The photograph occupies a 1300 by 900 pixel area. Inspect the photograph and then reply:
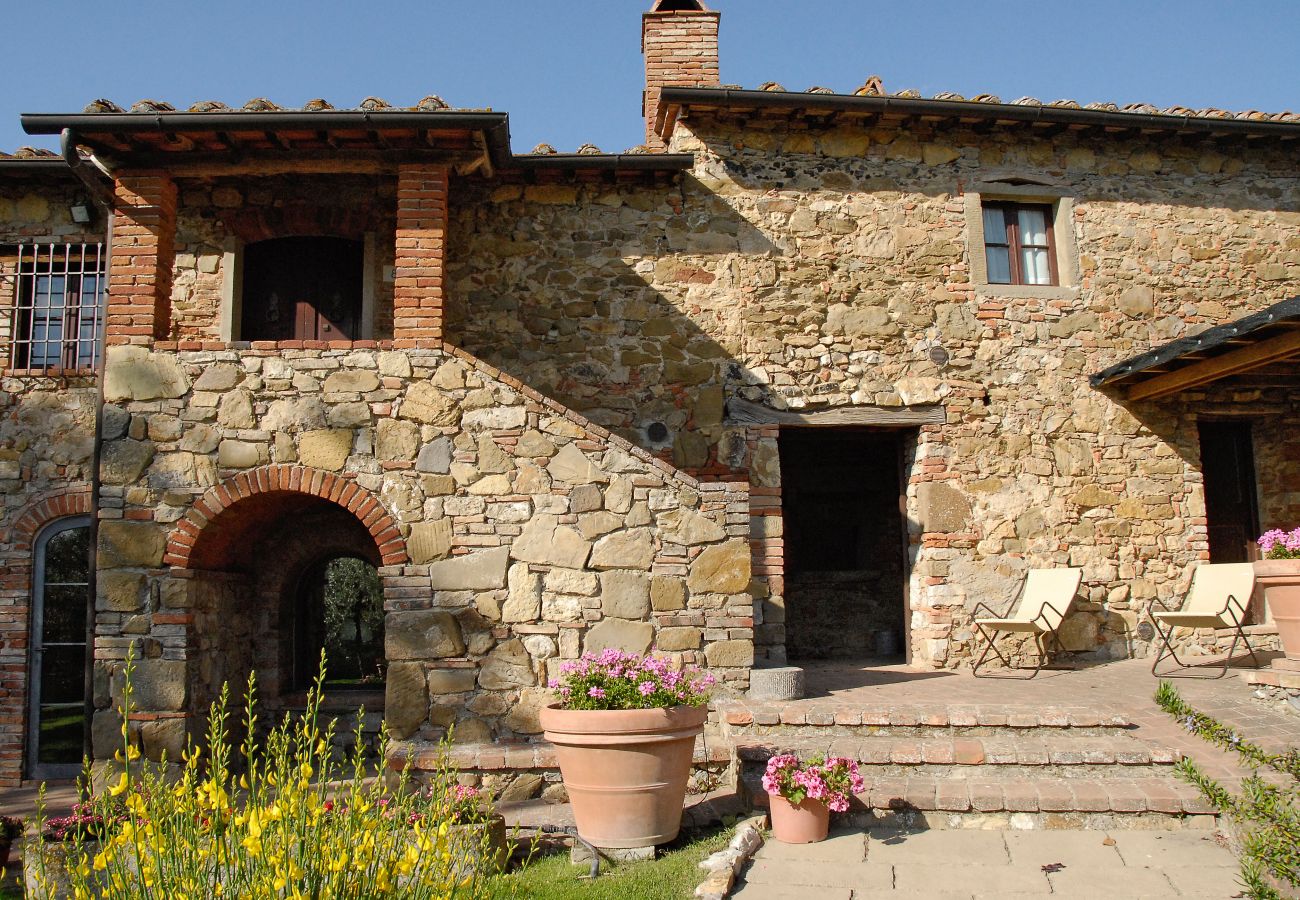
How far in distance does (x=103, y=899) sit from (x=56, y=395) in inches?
283

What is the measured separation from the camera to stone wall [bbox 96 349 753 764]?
690 cm

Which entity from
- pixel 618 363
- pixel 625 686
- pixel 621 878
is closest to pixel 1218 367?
pixel 618 363

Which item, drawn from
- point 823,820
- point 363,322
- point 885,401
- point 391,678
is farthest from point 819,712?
point 363,322

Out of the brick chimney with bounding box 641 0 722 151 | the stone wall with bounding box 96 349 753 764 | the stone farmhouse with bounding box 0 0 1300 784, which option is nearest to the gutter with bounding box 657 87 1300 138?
the stone farmhouse with bounding box 0 0 1300 784

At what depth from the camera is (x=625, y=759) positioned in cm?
511

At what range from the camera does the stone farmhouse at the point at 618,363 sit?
7035 millimetres

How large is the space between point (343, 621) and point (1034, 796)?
5.86 metres

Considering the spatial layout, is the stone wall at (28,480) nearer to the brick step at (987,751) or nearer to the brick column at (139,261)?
the brick column at (139,261)

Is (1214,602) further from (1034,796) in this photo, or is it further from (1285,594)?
(1034,796)

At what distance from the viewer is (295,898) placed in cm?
253

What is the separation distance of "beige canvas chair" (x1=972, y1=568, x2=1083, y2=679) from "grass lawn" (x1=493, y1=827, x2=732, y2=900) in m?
3.76

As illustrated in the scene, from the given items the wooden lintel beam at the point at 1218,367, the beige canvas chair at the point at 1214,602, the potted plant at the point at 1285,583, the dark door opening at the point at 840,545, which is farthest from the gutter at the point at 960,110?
the potted plant at the point at 1285,583

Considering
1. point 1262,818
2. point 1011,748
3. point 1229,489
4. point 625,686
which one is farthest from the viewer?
point 1229,489

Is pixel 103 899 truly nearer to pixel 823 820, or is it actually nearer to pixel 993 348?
pixel 823 820
